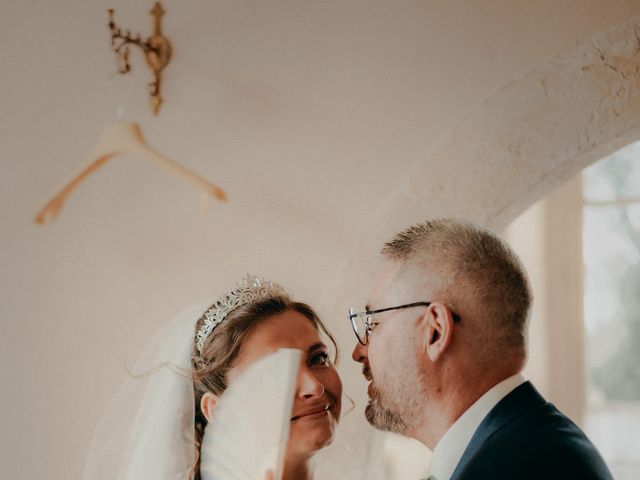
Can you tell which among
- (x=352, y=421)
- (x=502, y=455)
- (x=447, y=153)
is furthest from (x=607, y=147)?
(x=502, y=455)

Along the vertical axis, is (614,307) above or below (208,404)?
above

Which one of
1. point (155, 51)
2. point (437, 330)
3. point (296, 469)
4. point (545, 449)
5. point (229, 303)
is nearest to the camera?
point (545, 449)

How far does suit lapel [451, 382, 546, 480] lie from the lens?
74.9 inches

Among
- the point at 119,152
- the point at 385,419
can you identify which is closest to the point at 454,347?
the point at 385,419

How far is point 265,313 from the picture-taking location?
2.45 m

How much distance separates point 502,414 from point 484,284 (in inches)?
12.6

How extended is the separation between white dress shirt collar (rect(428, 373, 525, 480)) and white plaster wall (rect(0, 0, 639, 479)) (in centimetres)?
110

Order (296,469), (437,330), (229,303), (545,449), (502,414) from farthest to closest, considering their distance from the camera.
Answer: (229,303), (296,469), (437,330), (502,414), (545,449)

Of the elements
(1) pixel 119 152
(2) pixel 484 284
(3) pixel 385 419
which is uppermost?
(1) pixel 119 152

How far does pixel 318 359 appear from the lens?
241cm

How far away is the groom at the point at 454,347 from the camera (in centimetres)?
198

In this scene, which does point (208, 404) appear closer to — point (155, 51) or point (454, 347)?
point (454, 347)

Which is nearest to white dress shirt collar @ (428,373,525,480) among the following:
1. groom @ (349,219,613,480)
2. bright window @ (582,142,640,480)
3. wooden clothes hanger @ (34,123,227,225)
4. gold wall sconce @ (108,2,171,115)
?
groom @ (349,219,613,480)

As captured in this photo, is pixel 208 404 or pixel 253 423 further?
pixel 208 404
